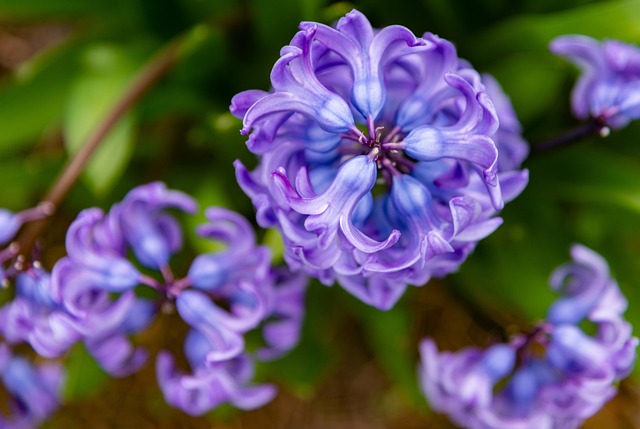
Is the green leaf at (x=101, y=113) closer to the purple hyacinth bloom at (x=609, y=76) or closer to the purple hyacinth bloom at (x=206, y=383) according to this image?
the purple hyacinth bloom at (x=206, y=383)

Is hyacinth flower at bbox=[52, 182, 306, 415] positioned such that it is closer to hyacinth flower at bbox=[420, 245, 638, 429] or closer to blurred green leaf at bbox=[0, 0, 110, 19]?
hyacinth flower at bbox=[420, 245, 638, 429]

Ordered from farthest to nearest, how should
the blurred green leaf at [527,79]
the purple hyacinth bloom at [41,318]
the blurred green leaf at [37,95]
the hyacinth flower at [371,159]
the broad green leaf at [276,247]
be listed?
the blurred green leaf at [37,95], the blurred green leaf at [527,79], the broad green leaf at [276,247], the purple hyacinth bloom at [41,318], the hyacinth flower at [371,159]

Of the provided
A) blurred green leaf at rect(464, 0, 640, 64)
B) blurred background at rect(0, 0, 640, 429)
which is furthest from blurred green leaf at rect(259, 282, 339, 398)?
blurred green leaf at rect(464, 0, 640, 64)

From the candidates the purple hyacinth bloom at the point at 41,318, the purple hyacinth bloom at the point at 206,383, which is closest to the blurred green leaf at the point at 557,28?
the purple hyacinth bloom at the point at 206,383

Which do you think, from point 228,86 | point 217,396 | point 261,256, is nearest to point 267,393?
point 217,396

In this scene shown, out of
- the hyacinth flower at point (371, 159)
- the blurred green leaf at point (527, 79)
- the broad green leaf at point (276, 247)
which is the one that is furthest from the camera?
the blurred green leaf at point (527, 79)

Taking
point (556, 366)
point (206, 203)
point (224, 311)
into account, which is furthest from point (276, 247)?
point (556, 366)

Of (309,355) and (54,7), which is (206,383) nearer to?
(309,355)
